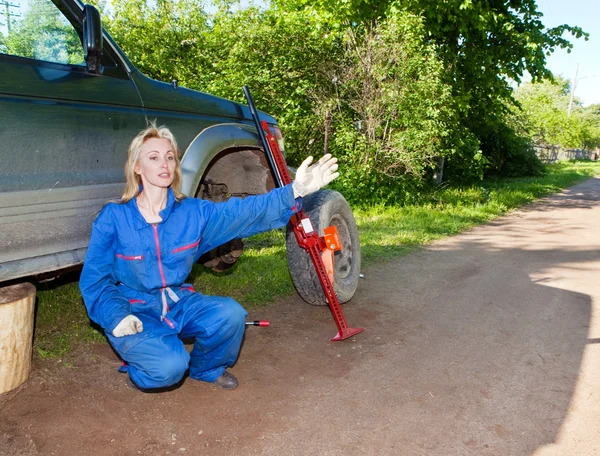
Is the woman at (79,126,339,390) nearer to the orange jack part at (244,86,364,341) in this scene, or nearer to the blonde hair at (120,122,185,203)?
the blonde hair at (120,122,185,203)

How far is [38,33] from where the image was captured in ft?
9.61

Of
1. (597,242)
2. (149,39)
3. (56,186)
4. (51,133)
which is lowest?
(597,242)

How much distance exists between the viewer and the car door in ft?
8.45

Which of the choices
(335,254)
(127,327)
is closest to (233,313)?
(127,327)

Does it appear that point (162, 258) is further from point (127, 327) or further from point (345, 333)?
point (345, 333)

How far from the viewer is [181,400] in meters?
2.90

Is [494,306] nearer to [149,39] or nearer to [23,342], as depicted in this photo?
[23,342]

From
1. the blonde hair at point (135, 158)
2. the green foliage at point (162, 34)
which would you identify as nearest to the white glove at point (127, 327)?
the blonde hair at point (135, 158)

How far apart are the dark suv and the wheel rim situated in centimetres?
140

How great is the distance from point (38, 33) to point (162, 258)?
1.42m

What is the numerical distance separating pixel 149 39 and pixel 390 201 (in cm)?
1062

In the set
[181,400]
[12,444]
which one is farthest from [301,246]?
[12,444]

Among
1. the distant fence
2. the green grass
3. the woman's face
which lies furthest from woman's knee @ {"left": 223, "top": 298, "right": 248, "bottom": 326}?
the distant fence

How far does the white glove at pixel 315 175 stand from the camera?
2797 mm
